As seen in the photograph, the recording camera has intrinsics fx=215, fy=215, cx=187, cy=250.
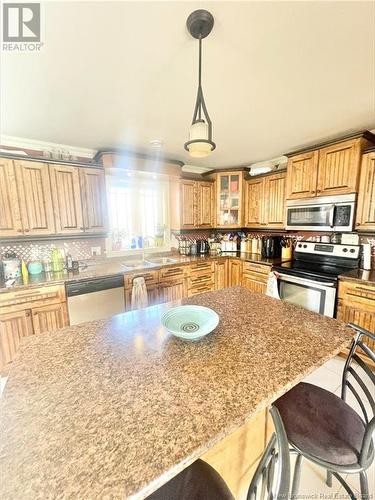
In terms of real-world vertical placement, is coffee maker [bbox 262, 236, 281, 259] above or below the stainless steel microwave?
below

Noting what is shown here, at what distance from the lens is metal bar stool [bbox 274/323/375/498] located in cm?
82

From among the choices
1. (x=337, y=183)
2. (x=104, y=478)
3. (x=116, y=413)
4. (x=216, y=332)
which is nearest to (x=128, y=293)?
(x=216, y=332)

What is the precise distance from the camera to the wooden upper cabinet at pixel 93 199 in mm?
2602

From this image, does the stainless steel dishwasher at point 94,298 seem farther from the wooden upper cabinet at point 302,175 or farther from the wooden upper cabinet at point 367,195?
the wooden upper cabinet at point 367,195

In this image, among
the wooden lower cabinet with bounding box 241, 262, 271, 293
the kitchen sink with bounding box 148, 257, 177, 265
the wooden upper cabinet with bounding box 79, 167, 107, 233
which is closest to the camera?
the wooden upper cabinet with bounding box 79, 167, 107, 233

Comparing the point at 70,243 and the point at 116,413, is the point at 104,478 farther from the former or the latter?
the point at 70,243

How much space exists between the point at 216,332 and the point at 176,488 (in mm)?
567

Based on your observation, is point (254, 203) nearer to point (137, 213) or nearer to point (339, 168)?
point (339, 168)

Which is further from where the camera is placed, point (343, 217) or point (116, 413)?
point (343, 217)

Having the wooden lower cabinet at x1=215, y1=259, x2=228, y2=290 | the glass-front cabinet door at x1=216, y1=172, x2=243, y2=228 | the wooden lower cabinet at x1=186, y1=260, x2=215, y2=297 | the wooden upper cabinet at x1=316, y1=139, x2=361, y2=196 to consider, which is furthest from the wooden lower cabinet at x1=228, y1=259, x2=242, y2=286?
the wooden upper cabinet at x1=316, y1=139, x2=361, y2=196

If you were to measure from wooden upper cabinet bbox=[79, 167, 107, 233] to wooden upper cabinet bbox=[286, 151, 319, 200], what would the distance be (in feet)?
7.99

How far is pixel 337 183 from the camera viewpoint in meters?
2.42

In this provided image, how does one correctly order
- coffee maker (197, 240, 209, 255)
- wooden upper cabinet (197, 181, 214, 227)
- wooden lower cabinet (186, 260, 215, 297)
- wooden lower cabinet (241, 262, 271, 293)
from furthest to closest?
coffee maker (197, 240, 209, 255)
wooden upper cabinet (197, 181, 214, 227)
wooden lower cabinet (186, 260, 215, 297)
wooden lower cabinet (241, 262, 271, 293)

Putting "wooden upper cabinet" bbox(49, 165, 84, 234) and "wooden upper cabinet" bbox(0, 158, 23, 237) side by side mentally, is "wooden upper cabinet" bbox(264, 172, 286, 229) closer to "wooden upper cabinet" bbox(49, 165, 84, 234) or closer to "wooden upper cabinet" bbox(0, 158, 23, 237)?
"wooden upper cabinet" bbox(49, 165, 84, 234)
